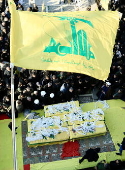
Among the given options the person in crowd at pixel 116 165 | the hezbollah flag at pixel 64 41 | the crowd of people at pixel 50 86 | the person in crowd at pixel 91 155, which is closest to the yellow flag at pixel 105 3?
the crowd of people at pixel 50 86

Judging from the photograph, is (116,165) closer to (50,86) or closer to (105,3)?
(50,86)

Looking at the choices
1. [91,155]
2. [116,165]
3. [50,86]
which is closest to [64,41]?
[50,86]

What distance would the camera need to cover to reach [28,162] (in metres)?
8.31

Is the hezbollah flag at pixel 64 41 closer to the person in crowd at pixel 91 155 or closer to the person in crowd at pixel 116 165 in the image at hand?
the person in crowd at pixel 91 155

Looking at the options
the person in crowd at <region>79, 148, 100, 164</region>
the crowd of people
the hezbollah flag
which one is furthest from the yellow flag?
the person in crowd at <region>79, 148, 100, 164</region>

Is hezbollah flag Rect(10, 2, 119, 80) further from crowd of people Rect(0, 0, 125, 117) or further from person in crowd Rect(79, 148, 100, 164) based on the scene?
crowd of people Rect(0, 0, 125, 117)

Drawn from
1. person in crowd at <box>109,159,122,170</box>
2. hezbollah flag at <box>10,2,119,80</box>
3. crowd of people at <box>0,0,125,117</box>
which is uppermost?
hezbollah flag at <box>10,2,119,80</box>

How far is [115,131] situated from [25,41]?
14.2ft

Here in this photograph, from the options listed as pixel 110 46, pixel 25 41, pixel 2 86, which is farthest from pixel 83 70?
pixel 2 86

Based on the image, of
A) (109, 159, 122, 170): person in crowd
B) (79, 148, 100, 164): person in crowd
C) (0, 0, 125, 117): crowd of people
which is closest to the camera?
(109, 159, 122, 170): person in crowd

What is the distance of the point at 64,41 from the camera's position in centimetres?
704

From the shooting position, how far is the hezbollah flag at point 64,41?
664 centimetres

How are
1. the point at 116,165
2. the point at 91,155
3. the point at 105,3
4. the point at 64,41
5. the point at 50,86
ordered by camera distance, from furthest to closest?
the point at 105,3 < the point at 50,86 < the point at 91,155 < the point at 116,165 < the point at 64,41

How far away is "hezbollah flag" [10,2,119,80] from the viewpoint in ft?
21.8
